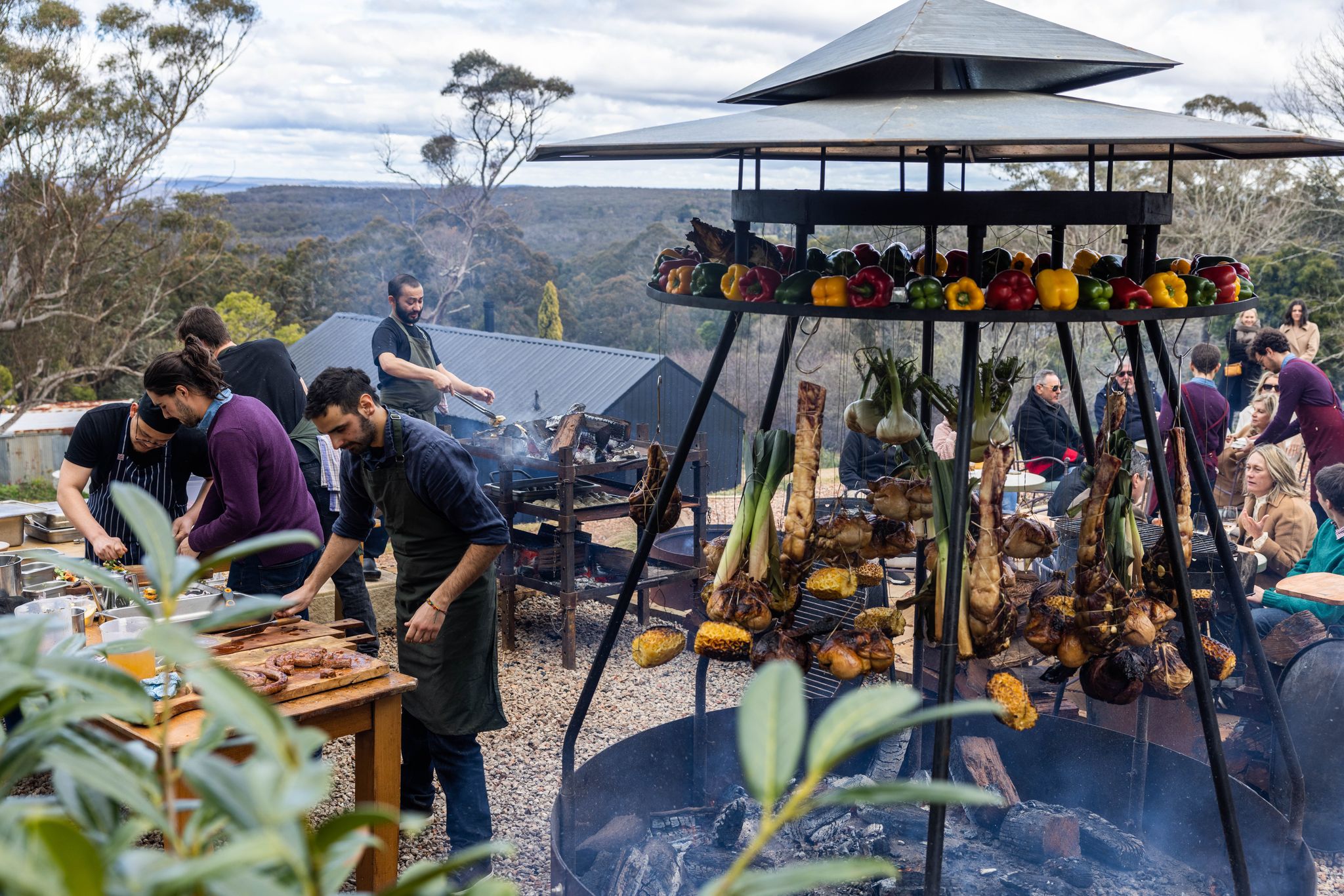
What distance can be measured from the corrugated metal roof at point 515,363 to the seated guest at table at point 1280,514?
17.6ft

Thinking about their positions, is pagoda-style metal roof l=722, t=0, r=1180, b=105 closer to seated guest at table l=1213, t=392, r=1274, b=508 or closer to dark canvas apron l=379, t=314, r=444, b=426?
seated guest at table l=1213, t=392, r=1274, b=508

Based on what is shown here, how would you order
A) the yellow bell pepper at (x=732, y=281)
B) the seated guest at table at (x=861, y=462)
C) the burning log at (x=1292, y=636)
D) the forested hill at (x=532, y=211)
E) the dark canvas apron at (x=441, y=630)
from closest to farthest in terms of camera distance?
the yellow bell pepper at (x=732, y=281) < the dark canvas apron at (x=441, y=630) < the burning log at (x=1292, y=636) < the seated guest at table at (x=861, y=462) < the forested hill at (x=532, y=211)

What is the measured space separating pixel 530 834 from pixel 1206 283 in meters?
3.05

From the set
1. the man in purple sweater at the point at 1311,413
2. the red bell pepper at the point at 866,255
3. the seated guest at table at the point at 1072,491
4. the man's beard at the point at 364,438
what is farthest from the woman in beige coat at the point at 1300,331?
the man's beard at the point at 364,438

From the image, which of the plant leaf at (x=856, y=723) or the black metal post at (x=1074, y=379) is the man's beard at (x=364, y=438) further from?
the plant leaf at (x=856, y=723)

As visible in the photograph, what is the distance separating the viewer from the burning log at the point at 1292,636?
174 inches

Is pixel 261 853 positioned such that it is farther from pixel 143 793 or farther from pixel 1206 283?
pixel 1206 283

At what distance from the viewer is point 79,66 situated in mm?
13172

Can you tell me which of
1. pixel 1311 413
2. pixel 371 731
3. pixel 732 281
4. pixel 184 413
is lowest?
pixel 371 731

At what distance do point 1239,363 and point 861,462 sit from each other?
448 centimetres

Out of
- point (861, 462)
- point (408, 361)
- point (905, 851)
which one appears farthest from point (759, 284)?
point (408, 361)

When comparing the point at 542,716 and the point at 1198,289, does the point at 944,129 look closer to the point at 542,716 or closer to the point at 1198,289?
the point at 1198,289

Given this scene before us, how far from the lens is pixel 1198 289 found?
281cm

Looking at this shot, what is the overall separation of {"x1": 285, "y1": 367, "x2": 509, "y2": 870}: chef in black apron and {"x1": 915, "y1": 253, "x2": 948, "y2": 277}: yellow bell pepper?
1.57 metres
